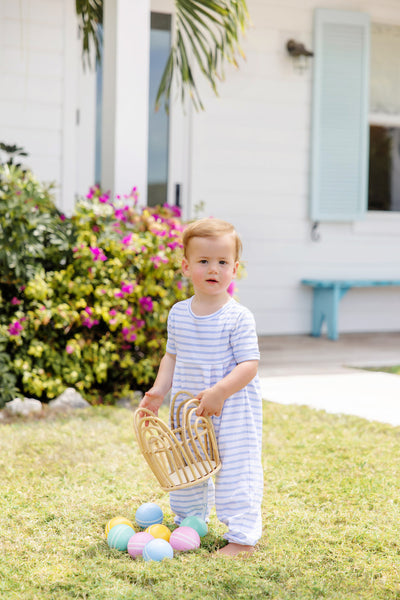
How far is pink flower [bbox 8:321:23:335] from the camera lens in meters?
3.77

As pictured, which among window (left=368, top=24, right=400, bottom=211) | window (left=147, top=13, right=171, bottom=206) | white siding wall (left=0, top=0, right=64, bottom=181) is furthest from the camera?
window (left=368, top=24, right=400, bottom=211)

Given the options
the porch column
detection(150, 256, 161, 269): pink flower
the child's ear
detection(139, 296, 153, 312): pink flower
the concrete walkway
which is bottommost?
the concrete walkway

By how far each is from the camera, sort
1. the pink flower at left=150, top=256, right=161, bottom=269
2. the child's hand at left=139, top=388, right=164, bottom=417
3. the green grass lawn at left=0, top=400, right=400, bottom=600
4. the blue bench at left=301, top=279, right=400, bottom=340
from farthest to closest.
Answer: the blue bench at left=301, top=279, right=400, bottom=340 < the pink flower at left=150, top=256, right=161, bottom=269 < the child's hand at left=139, top=388, right=164, bottom=417 < the green grass lawn at left=0, top=400, right=400, bottom=600

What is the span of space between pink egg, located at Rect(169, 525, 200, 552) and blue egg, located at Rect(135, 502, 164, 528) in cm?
12

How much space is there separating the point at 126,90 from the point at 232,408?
2809 mm

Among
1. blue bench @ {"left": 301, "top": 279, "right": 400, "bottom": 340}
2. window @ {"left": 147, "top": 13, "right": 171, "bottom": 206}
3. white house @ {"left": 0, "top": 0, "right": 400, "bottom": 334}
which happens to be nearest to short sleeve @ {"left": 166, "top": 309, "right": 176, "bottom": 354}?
white house @ {"left": 0, "top": 0, "right": 400, "bottom": 334}

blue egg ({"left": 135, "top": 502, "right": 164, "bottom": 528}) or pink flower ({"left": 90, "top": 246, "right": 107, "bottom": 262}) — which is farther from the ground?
pink flower ({"left": 90, "top": 246, "right": 107, "bottom": 262})

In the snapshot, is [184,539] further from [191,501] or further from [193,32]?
[193,32]

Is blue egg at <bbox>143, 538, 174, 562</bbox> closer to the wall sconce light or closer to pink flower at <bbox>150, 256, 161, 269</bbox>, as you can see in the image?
pink flower at <bbox>150, 256, 161, 269</bbox>

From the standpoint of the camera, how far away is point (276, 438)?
3455 millimetres

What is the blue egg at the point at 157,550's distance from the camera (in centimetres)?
208

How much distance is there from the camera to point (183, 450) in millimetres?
2127

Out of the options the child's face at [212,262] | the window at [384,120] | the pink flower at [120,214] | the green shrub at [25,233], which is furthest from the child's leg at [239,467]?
the window at [384,120]

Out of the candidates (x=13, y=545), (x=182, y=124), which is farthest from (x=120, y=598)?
(x=182, y=124)
